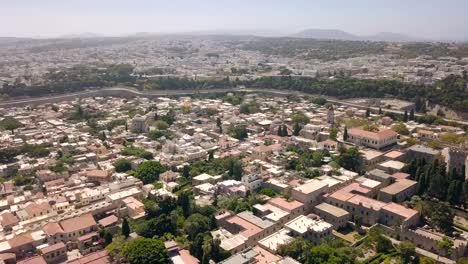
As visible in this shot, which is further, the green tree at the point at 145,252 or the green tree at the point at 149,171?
the green tree at the point at 149,171

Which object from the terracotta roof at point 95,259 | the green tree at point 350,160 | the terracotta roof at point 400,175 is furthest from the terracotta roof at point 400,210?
the terracotta roof at point 95,259

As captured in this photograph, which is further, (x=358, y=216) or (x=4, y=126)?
(x=4, y=126)

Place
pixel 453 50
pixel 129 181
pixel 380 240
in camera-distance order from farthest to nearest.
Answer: pixel 453 50 < pixel 129 181 < pixel 380 240

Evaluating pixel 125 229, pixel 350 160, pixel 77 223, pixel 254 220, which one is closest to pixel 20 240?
pixel 77 223

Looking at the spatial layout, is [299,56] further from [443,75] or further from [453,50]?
[443,75]

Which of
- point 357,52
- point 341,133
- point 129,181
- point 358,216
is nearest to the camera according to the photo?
point 358,216

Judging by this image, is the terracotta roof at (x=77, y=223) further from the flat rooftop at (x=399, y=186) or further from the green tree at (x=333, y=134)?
the green tree at (x=333, y=134)

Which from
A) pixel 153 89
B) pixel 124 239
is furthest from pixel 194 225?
pixel 153 89
